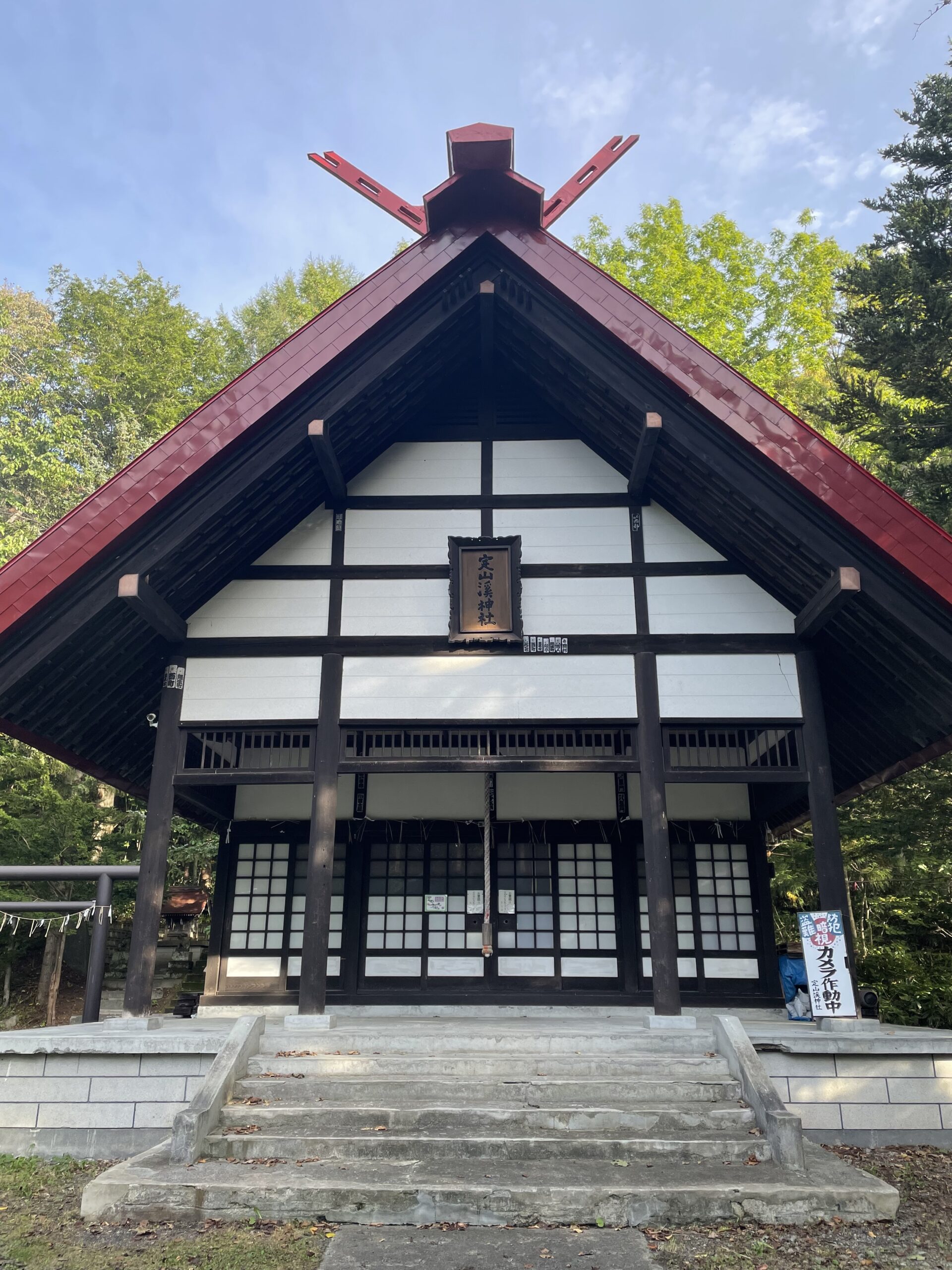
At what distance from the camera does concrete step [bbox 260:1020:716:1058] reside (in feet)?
22.7

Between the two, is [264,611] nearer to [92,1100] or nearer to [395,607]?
[395,607]

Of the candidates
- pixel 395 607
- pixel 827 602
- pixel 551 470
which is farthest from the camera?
pixel 551 470

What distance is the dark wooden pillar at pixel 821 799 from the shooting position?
803 cm

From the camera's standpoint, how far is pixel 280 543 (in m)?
9.61

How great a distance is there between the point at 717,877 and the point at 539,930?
8.15ft

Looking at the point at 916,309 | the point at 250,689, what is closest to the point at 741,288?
the point at 916,309

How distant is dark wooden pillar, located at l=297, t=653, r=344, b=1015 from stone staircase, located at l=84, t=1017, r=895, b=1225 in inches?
37.1

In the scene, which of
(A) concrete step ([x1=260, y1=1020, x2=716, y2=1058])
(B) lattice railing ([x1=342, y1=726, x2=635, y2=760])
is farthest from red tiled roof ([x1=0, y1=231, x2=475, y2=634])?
(A) concrete step ([x1=260, y1=1020, x2=716, y2=1058])

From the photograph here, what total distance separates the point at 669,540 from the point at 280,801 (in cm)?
624

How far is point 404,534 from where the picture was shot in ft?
31.3

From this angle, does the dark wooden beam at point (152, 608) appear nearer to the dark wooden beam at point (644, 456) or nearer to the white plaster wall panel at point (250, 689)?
the white plaster wall panel at point (250, 689)

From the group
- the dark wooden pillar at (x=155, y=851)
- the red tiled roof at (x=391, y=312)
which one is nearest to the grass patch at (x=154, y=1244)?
the dark wooden pillar at (x=155, y=851)

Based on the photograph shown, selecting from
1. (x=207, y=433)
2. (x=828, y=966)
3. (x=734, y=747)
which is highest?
(x=207, y=433)

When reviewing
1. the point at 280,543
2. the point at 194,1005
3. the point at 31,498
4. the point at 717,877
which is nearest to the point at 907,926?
the point at 717,877
